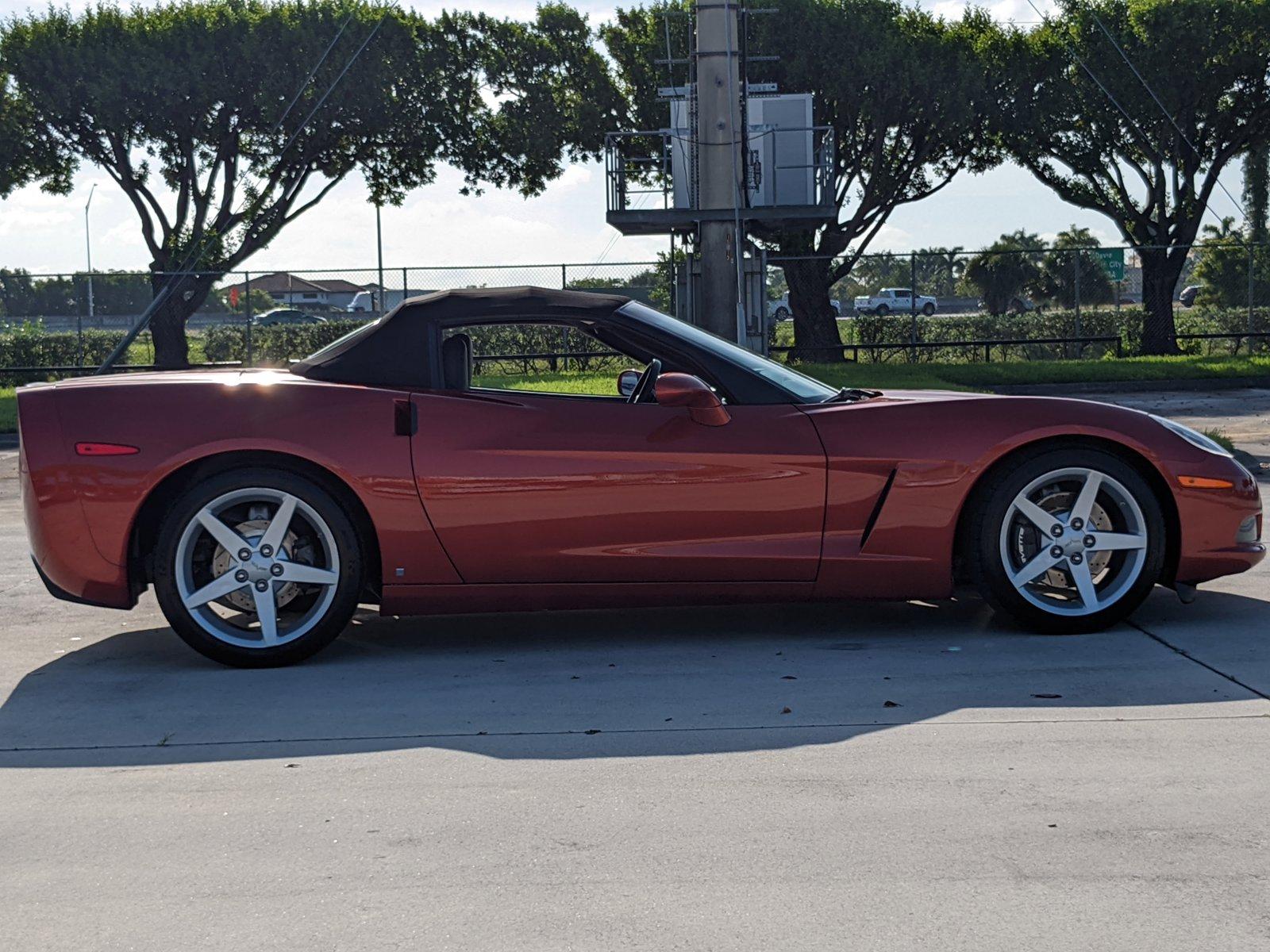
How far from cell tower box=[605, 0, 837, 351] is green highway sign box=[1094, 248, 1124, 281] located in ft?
18.1

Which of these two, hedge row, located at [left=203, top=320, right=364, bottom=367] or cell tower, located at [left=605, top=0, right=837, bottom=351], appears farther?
hedge row, located at [left=203, top=320, right=364, bottom=367]

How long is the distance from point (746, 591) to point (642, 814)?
178 cm

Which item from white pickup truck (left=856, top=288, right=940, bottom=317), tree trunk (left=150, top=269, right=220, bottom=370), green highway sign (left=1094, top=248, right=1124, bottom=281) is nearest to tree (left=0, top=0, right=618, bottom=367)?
tree trunk (left=150, top=269, right=220, bottom=370)

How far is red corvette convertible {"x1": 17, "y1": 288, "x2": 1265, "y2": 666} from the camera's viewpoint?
5.15 metres

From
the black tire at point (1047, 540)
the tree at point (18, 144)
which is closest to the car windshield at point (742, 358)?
the black tire at point (1047, 540)

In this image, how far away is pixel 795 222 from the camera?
949 inches

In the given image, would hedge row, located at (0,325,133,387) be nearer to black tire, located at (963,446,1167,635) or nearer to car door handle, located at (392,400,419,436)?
car door handle, located at (392,400,419,436)

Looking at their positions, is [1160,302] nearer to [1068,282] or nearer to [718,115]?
[718,115]

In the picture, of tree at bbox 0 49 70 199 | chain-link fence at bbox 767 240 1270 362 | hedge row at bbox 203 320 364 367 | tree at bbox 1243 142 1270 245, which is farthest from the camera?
tree at bbox 1243 142 1270 245

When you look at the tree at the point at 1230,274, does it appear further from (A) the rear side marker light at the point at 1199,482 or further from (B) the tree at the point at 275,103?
(A) the rear side marker light at the point at 1199,482

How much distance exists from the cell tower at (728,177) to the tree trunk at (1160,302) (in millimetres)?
8413

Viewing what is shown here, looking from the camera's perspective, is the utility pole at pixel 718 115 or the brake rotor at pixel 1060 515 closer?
the brake rotor at pixel 1060 515

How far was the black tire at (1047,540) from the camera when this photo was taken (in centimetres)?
526

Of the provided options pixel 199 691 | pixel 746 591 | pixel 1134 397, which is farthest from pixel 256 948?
pixel 1134 397
